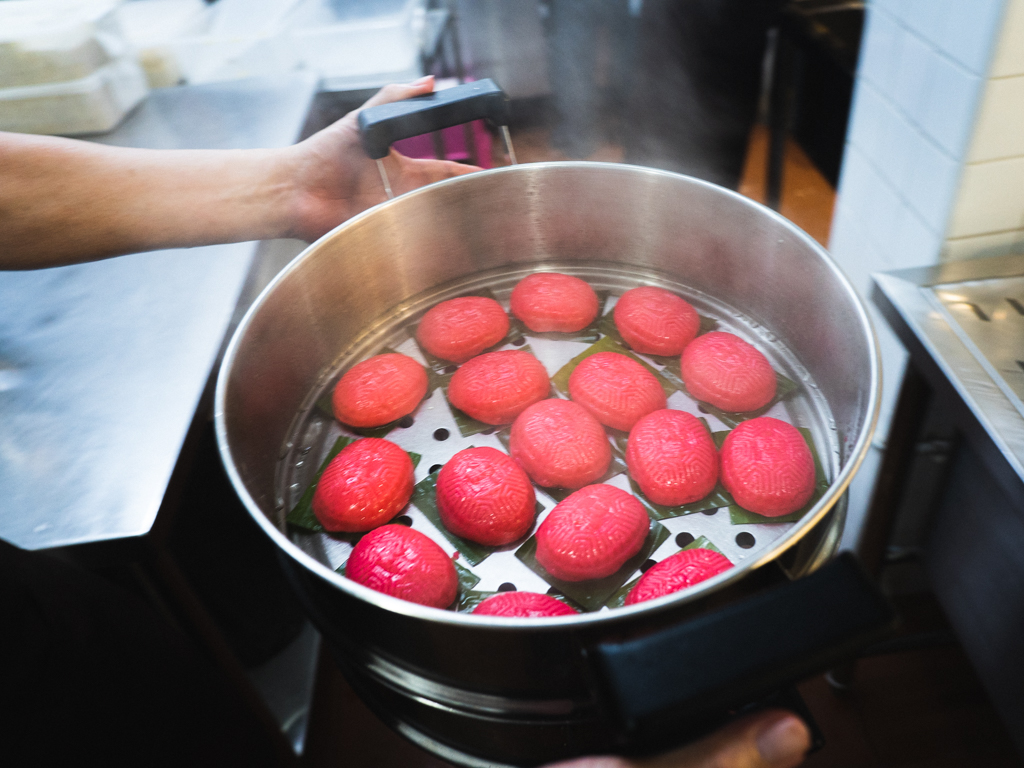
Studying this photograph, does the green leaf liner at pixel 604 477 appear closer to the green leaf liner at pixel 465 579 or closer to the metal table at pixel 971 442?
the green leaf liner at pixel 465 579

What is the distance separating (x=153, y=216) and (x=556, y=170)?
0.62 meters

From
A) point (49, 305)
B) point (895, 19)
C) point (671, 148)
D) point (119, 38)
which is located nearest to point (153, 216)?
point (49, 305)

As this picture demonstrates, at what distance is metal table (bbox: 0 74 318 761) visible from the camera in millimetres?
754

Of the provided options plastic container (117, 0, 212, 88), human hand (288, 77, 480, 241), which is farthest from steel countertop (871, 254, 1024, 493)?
plastic container (117, 0, 212, 88)

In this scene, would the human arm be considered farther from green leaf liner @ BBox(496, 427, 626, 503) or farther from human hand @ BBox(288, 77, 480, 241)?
green leaf liner @ BBox(496, 427, 626, 503)

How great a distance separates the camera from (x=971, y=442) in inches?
31.6

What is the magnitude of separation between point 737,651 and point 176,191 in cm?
102

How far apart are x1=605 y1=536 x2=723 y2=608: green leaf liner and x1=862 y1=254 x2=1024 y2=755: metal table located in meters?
0.34

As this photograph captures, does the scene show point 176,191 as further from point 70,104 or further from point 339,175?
point 70,104

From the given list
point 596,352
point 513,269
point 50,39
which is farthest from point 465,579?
point 50,39

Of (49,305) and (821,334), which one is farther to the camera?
(49,305)

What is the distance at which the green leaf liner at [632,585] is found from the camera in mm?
675

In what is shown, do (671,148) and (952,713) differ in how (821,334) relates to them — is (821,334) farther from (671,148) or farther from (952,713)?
(671,148)

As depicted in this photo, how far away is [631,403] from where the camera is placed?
82 centimetres
